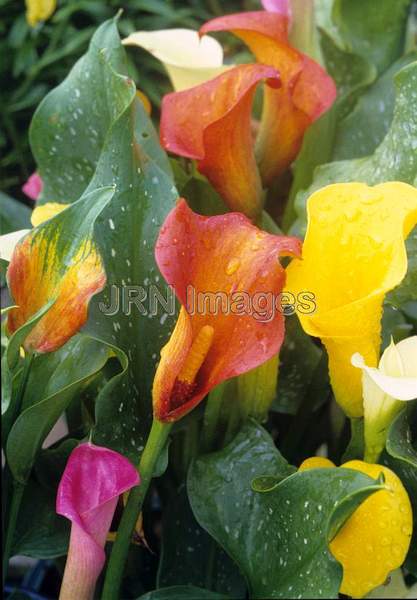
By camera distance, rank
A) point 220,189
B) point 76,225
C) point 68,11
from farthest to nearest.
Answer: point 68,11
point 220,189
point 76,225

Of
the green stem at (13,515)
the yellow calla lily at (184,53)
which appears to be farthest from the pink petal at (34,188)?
the green stem at (13,515)

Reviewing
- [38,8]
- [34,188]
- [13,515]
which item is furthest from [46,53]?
[13,515]

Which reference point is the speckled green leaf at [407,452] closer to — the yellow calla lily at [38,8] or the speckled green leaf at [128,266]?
the speckled green leaf at [128,266]

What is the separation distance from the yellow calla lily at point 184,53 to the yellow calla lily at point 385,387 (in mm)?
233

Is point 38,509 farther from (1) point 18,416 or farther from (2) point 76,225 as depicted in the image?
(2) point 76,225

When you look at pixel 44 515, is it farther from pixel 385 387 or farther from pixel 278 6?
pixel 278 6

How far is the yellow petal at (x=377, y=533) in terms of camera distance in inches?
14.6

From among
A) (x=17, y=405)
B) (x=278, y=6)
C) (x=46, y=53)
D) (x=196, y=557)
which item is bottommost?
(x=46, y=53)

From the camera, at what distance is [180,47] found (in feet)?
1.73

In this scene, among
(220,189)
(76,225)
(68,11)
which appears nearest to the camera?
(76,225)

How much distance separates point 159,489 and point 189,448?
0.04m

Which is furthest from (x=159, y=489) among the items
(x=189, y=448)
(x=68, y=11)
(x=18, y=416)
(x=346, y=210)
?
(x=68, y=11)

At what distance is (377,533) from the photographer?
1.21 feet

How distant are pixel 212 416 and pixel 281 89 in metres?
0.20
